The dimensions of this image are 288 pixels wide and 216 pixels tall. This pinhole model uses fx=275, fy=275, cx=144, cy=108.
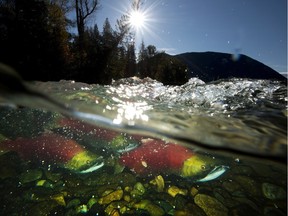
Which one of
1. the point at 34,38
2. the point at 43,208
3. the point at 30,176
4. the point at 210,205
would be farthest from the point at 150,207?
the point at 34,38

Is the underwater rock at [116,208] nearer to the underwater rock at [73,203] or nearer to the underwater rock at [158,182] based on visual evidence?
the underwater rock at [73,203]

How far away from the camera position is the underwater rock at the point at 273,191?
493 centimetres

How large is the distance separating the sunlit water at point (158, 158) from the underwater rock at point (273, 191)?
2 cm

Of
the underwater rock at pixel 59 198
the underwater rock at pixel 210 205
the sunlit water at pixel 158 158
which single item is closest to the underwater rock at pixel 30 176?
the sunlit water at pixel 158 158

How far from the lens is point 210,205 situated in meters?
4.52

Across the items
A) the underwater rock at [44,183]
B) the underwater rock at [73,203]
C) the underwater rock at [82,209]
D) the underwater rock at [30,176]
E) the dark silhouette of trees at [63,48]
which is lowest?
the underwater rock at [82,209]

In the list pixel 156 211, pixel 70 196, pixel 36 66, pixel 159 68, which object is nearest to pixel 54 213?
pixel 70 196

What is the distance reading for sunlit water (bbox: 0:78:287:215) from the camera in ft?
12.7

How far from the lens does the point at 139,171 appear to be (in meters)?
5.16

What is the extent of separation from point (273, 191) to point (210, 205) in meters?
1.37

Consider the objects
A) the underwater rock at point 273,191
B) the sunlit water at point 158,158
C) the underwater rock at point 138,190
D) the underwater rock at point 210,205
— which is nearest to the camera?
the sunlit water at point 158,158

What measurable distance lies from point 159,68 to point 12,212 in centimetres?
1944

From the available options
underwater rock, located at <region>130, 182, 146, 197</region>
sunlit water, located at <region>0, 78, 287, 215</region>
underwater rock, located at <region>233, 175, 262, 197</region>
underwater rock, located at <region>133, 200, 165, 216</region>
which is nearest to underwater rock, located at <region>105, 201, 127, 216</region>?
sunlit water, located at <region>0, 78, 287, 215</region>

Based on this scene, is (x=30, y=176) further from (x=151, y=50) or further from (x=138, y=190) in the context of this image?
(x=151, y=50)
